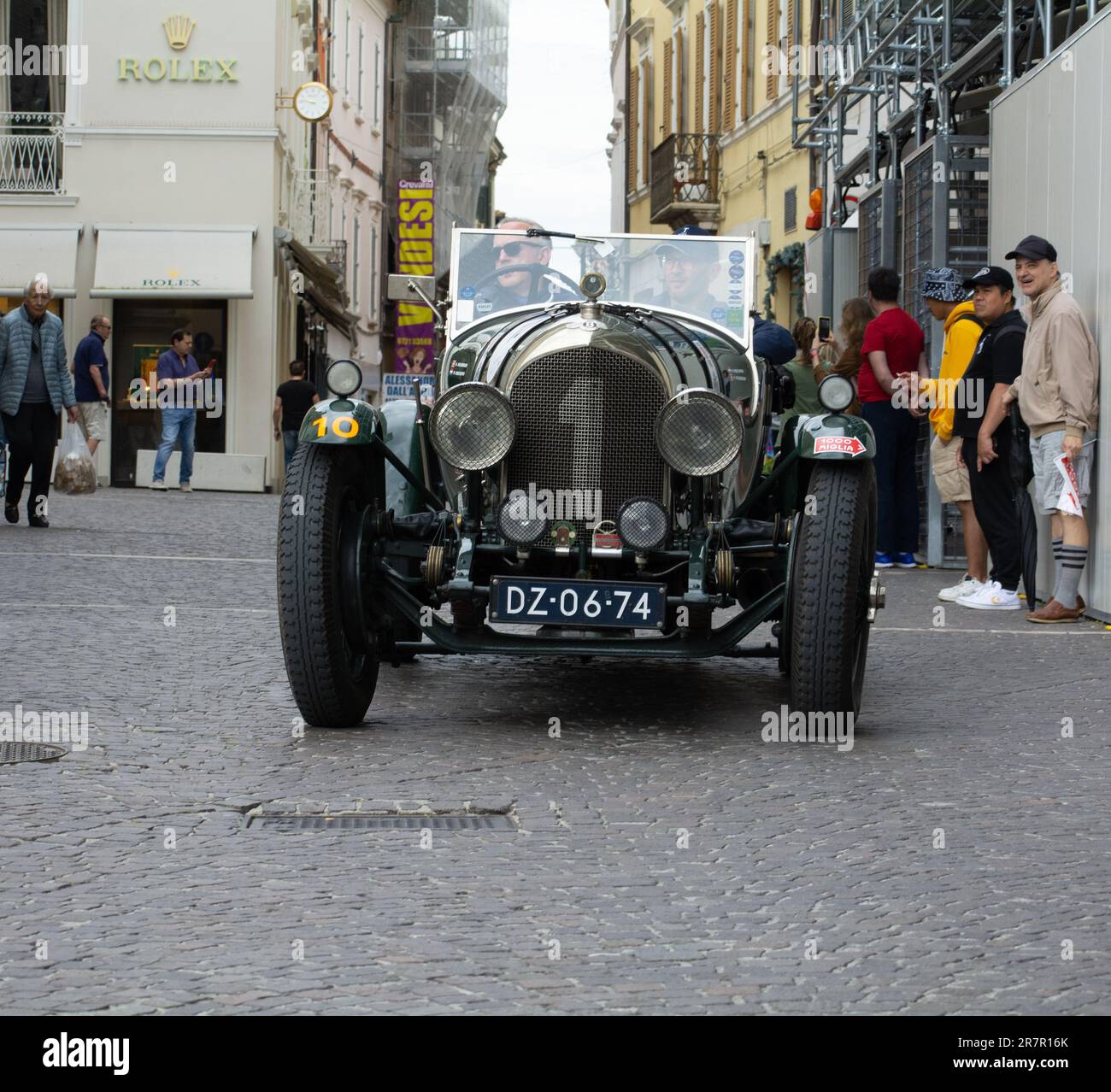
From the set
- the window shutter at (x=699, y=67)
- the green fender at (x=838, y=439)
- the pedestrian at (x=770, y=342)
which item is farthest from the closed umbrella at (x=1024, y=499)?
the window shutter at (x=699, y=67)

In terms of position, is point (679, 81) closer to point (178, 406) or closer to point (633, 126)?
point (633, 126)

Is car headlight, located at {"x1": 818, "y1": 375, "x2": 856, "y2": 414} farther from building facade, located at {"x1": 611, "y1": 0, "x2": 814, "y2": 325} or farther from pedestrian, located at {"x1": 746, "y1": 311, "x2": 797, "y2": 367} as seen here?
building facade, located at {"x1": 611, "y1": 0, "x2": 814, "y2": 325}

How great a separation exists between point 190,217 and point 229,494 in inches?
260

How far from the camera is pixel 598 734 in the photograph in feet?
24.1

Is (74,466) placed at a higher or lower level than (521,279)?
lower

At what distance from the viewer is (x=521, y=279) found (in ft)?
29.2

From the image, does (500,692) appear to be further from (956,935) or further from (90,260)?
(90,260)

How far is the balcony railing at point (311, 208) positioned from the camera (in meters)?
34.1

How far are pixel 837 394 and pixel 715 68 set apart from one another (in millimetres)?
28240

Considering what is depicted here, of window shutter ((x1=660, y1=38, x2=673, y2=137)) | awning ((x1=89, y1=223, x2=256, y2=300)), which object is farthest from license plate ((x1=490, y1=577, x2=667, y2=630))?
window shutter ((x1=660, y1=38, x2=673, y2=137))

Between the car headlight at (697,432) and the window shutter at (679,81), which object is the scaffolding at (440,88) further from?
the car headlight at (697,432)

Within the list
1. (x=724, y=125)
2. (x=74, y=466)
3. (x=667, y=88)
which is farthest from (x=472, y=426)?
(x=667, y=88)

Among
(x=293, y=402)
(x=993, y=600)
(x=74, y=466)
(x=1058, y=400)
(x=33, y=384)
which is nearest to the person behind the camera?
(x=1058, y=400)
